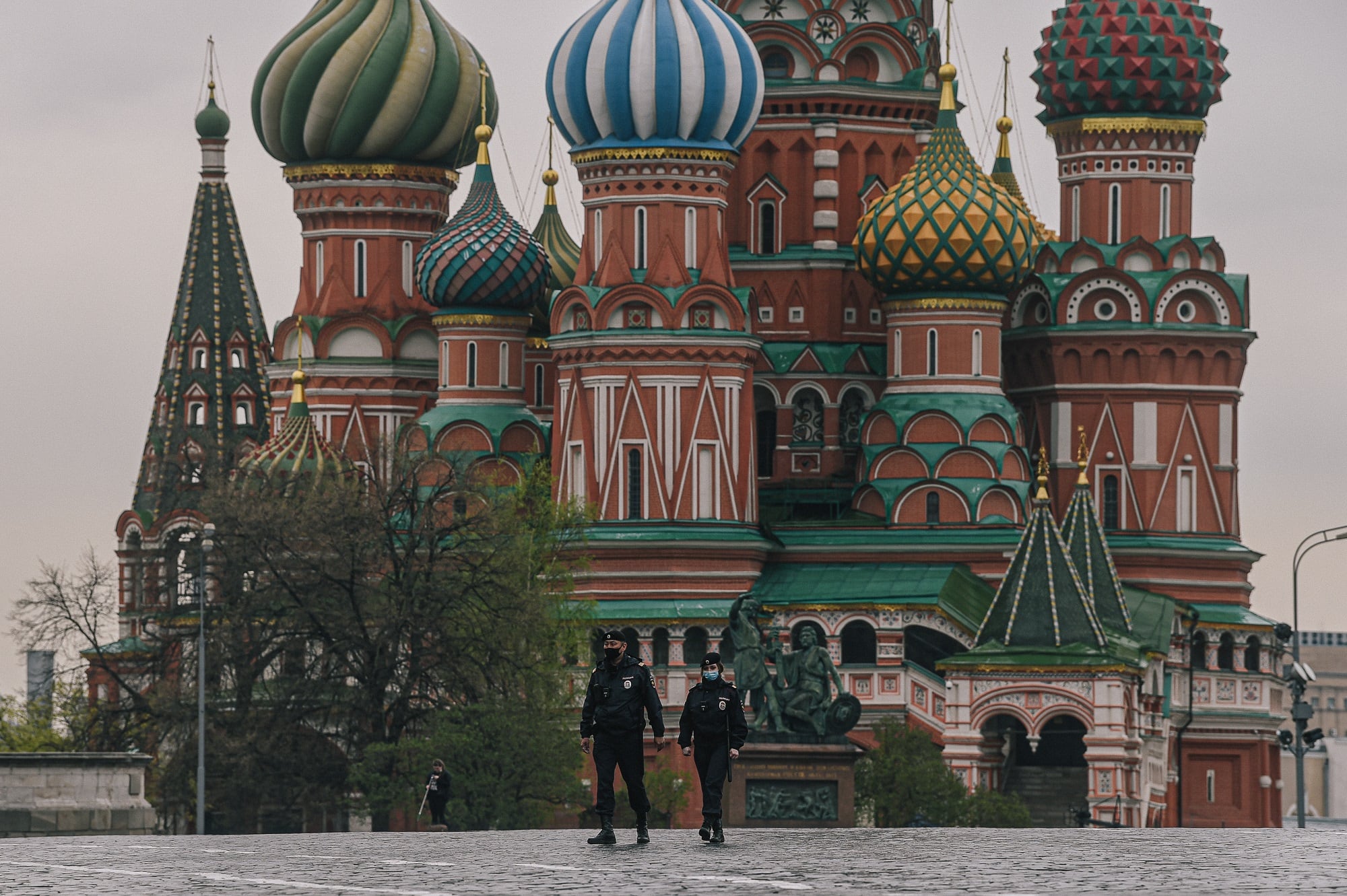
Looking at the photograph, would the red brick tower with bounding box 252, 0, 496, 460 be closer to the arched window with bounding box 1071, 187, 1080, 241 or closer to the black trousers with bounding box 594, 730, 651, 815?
the arched window with bounding box 1071, 187, 1080, 241

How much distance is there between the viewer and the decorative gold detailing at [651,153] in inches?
2363

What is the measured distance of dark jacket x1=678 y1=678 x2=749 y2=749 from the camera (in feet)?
88.4

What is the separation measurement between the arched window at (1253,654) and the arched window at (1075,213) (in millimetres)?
8064

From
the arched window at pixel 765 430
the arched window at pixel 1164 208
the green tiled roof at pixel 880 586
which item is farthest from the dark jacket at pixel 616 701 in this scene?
the arched window at pixel 1164 208

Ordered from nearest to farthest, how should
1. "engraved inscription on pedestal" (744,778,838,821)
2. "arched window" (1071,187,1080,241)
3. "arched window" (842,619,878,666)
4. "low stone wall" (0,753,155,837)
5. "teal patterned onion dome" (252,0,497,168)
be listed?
"low stone wall" (0,753,155,837) → "engraved inscription on pedestal" (744,778,838,821) → "arched window" (842,619,878,666) → "arched window" (1071,187,1080,241) → "teal patterned onion dome" (252,0,497,168)

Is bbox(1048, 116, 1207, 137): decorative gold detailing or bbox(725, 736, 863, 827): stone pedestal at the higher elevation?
bbox(1048, 116, 1207, 137): decorative gold detailing

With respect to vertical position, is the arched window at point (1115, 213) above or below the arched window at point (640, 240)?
above

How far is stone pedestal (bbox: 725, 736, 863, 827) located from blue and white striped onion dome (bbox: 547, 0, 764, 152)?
692 inches

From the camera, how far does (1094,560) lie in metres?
60.1

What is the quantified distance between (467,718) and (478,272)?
53.4 feet

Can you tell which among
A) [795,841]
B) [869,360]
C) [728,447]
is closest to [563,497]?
[728,447]

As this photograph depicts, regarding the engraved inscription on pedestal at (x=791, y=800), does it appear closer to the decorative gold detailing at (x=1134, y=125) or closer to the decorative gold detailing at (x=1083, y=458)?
the decorative gold detailing at (x=1083, y=458)

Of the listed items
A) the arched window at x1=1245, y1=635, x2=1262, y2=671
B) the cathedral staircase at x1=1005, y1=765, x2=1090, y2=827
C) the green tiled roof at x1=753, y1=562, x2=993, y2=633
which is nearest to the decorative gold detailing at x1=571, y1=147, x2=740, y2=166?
the green tiled roof at x1=753, y1=562, x2=993, y2=633

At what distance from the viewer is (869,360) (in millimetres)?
64625
